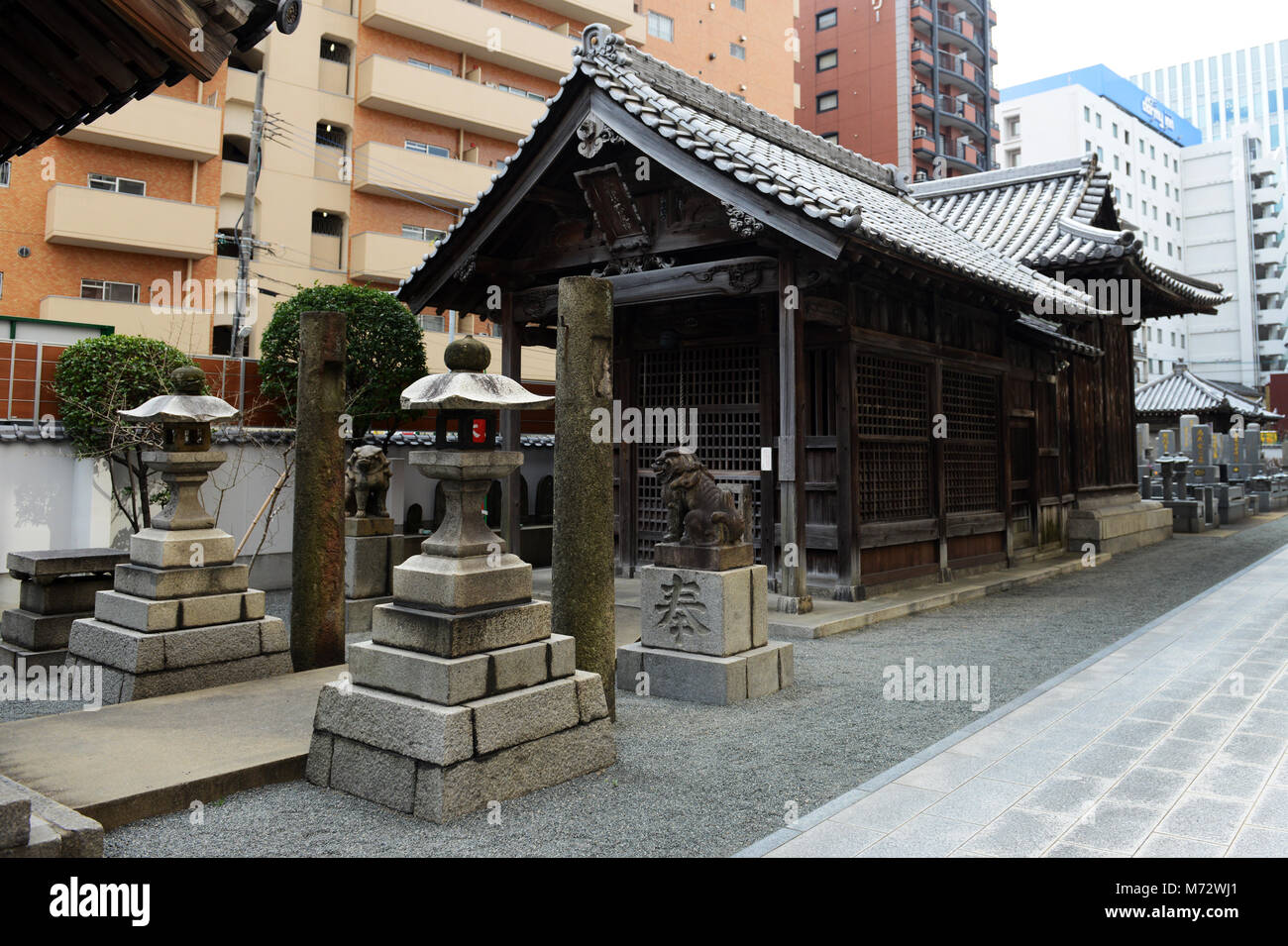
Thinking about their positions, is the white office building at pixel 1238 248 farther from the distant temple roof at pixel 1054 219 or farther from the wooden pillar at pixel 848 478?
the wooden pillar at pixel 848 478

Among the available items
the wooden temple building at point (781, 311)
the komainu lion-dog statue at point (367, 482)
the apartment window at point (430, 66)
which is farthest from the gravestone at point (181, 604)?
the apartment window at point (430, 66)

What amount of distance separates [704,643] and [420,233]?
81.4 feet

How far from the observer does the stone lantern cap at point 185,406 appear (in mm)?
7090

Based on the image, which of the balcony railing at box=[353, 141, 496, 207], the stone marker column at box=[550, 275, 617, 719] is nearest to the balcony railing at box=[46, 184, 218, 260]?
the balcony railing at box=[353, 141, 496, 207]

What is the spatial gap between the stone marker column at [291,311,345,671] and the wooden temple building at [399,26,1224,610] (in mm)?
4695

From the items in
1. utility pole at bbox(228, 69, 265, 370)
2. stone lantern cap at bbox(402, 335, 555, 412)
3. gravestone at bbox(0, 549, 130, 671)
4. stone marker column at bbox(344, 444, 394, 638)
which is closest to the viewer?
stone lantern cap at bbox(402, 335, 555, 412)

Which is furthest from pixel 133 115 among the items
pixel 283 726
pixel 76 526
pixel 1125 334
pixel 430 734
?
pixel 1125 334

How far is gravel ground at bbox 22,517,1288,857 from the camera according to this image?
4168 millimetres

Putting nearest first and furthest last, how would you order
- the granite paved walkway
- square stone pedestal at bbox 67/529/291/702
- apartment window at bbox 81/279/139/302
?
the granite paved walkway → square stone pedestal at bbox 67/529/291/702 → apartment window at bbox 81/279/139/302

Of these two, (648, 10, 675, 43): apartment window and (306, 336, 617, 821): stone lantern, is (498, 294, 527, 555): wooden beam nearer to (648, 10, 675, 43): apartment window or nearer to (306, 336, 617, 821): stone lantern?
(306, 336, 617, 821): stone lantern

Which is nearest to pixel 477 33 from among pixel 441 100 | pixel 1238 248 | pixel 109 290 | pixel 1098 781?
pixel 441 100

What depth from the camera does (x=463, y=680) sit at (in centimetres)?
463

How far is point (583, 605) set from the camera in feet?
19.3

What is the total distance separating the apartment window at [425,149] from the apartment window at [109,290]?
9677mm
